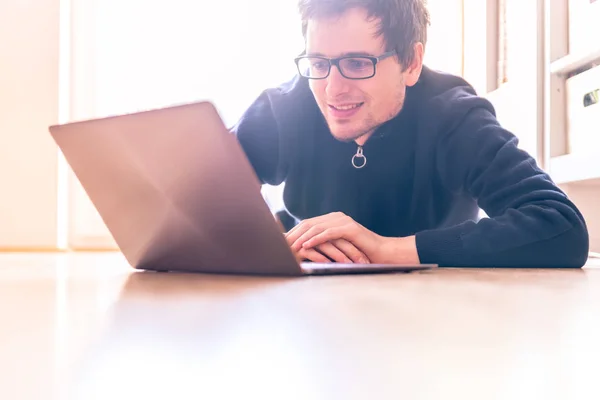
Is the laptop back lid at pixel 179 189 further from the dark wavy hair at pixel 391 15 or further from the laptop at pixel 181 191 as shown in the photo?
the dark wavy hair at pixel 391 15

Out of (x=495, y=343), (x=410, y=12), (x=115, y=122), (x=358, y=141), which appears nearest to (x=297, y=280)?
(x=115, y=122)

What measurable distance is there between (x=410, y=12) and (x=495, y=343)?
3.42ft

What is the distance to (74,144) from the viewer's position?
27.3 inches

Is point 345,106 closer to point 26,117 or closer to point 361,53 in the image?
point 361,53

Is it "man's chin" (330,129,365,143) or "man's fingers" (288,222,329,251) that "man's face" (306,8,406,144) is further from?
"man's fingers" (288,222,329,251)

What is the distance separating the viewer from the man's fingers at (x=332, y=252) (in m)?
0.86

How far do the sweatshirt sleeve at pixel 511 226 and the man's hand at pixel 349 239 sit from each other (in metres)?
0.03

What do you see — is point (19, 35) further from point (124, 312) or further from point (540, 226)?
point (124, 312)

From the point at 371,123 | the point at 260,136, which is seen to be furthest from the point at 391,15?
the point at 260,136

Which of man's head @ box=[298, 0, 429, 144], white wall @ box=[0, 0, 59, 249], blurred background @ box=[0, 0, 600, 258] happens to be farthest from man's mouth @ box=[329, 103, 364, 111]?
white wall @ box=[0, 0, 59, 249]

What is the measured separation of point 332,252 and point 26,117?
7.11 feet

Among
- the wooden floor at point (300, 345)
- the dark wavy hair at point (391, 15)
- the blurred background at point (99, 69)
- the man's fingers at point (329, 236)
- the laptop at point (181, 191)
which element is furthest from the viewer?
the blurred background at point (99, 69)

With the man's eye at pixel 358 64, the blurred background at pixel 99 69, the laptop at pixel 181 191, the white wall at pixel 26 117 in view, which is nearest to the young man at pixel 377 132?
the man's eye at pixel 358 64

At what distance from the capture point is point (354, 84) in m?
1.19
